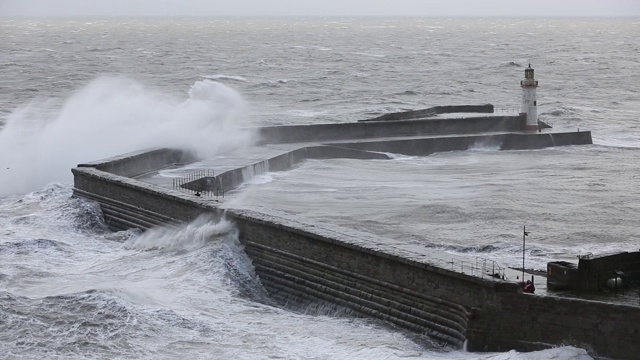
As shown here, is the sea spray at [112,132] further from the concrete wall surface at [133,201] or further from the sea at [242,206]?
the concrete wall surface at [133,201]

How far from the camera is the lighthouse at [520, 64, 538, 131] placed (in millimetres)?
33531

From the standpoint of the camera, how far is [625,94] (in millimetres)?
54781

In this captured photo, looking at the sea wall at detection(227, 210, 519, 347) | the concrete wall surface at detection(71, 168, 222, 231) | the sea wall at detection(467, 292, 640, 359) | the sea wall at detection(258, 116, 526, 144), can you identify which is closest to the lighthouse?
the sea wall at detection(258, 116, 526, 144)

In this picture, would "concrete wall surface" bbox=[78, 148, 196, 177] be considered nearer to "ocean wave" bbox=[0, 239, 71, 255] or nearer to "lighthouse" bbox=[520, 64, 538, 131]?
"ocean wave" bbox=[0, 239, 71, 255]

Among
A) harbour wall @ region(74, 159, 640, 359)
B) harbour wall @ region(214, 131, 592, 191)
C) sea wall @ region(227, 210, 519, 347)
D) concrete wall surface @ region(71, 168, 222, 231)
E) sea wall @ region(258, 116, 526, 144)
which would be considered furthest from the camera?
sea wall @ region(258, 116, 526, 144)

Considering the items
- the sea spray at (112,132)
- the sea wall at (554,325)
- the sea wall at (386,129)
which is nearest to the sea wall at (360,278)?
the sea wall at (554,325)

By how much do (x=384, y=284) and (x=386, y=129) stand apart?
18122mm

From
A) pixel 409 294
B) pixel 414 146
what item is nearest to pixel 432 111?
pixel 414 146

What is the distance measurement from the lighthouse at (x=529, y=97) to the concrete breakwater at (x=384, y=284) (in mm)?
15039

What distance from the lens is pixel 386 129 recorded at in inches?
1296

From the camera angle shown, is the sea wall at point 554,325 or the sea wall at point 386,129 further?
the sea wall at point 386,129

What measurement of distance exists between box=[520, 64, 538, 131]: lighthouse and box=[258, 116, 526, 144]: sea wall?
25cm

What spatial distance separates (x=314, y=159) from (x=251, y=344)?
52.3ft

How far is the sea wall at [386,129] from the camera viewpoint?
1230 inches
